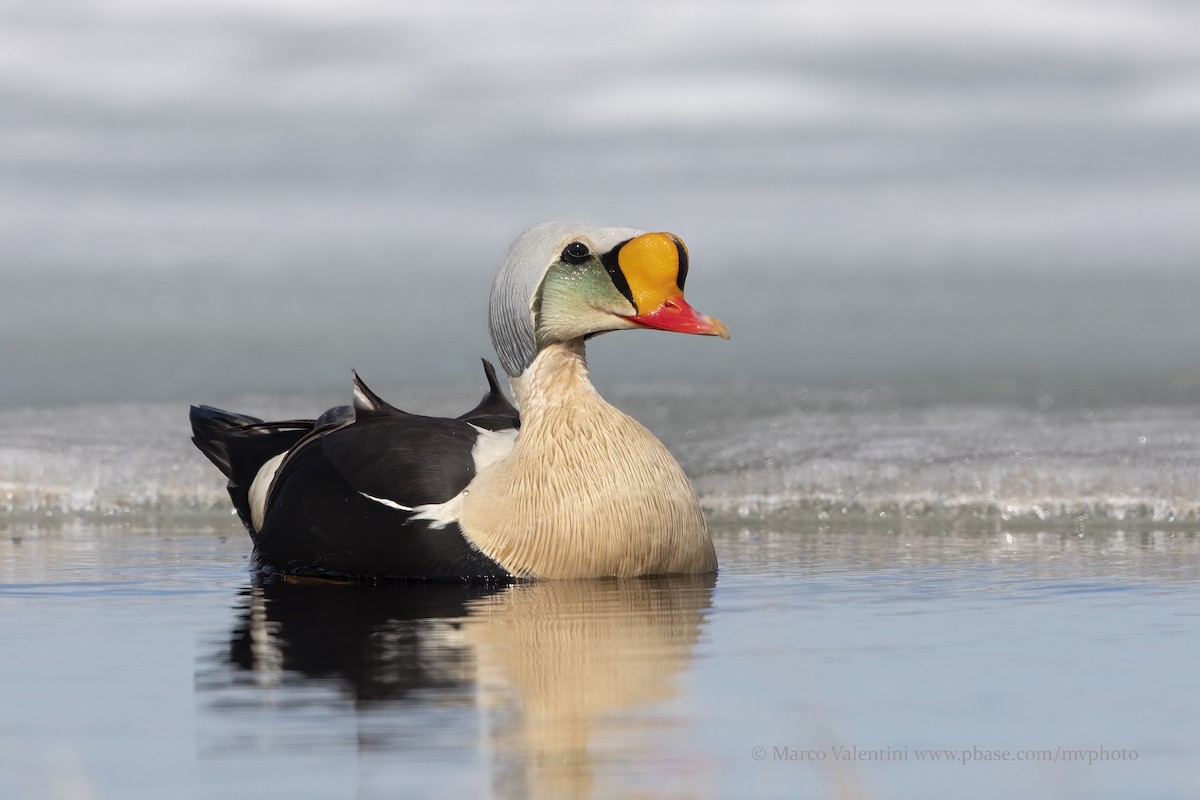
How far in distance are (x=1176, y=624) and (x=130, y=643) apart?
346 centimetres

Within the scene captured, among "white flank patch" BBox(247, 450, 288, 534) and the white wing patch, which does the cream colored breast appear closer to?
A: the white wing patch

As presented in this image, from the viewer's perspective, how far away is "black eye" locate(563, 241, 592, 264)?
8.06 meters

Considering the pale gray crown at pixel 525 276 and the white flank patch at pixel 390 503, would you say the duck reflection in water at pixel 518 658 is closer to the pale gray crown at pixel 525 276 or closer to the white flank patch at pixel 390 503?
the white flank patch at pixel 390 503

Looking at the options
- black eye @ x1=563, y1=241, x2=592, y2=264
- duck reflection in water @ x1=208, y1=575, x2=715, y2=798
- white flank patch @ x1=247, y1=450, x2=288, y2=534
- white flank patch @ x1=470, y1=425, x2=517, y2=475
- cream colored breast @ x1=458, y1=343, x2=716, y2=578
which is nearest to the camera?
duck reflection in water @ x1=208, y1=575, x2=715, y2=798

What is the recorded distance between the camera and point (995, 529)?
10727 millimetres

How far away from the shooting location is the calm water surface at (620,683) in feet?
13.7

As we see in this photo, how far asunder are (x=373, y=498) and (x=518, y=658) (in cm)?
231

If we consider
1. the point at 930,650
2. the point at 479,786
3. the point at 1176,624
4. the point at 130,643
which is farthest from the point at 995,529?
the point at 479,786

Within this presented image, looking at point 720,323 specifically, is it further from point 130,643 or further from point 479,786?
point 479,786

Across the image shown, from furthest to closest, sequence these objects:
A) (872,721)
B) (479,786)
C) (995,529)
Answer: (995,529) → (872,721) → (479,786)

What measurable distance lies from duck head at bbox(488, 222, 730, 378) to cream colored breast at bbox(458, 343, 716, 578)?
1.23 ft

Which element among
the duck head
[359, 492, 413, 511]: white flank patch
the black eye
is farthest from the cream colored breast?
the black eye

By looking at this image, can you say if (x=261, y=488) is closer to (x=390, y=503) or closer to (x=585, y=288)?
(x=390, y=503)

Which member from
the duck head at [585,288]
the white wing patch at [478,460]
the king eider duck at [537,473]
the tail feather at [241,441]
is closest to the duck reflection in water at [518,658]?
the king eider duck at [537,473]
